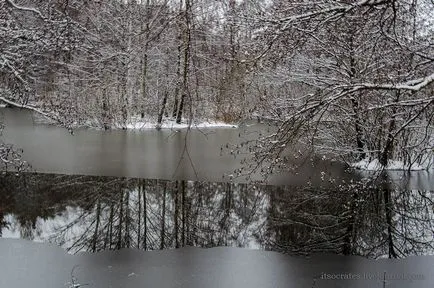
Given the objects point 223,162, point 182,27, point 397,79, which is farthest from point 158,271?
point 223,162

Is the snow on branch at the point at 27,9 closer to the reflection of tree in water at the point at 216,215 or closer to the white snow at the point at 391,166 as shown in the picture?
the reflection of tree in water at the point at 216,215

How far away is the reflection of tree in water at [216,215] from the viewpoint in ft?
16.5

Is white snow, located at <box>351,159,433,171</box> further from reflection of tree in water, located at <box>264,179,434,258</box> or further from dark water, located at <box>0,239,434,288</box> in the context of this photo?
dark water, located at <box>0,239,434,288</box>

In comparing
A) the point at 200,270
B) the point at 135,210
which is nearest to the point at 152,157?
the point at 135,210

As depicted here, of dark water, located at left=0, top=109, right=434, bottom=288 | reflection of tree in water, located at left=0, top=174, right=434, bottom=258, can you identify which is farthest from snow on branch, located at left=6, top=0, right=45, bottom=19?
reflection of tree in water, located at left=0, top=174, right=434, bottom=258

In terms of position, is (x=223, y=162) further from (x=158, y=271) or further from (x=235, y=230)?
(x=158, y=271)

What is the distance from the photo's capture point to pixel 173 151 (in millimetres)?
11156

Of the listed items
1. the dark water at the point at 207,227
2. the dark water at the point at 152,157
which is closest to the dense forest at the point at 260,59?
the dark water at the point at 207,227

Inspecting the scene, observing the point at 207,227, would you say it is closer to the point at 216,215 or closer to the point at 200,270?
the point at 216,215

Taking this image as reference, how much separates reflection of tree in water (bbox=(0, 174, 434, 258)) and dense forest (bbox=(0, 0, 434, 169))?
2.64 ft

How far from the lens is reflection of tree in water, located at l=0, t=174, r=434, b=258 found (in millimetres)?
5039

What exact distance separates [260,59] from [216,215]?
323 centimetres

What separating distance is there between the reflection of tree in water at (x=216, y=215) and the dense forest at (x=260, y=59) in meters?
0.80

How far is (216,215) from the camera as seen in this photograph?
6.03m
